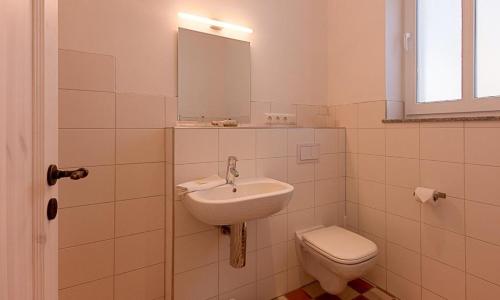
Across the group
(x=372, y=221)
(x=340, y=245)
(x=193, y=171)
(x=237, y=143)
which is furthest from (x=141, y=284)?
(x=372, y=221)

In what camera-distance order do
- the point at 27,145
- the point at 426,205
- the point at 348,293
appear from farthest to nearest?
1. the point at 348,293
2. the point at 426,205
3. the point at 27,145

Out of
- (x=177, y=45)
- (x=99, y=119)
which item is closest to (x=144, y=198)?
(x=99, y=119)

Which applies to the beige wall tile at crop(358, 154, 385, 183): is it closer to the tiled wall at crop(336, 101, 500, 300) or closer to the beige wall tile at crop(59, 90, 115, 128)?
the tiled wall at crop(336, 101, 500, 300)

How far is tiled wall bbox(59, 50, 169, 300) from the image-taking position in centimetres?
121

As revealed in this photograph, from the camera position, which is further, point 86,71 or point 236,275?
point 236,275

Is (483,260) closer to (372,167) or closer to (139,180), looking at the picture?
(372,167)

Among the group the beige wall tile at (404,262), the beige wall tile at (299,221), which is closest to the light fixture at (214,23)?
the beige wall tile at (299,221)

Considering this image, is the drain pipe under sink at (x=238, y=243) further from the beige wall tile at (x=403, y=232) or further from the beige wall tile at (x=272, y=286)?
the beige wall tile at (x=403, y=232)

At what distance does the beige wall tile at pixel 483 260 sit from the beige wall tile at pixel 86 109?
6.30 feet

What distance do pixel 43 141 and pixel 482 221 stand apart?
1824 millimetres

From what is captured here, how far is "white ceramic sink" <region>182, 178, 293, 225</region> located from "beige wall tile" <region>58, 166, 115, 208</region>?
382 mm

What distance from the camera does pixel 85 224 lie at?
124cm

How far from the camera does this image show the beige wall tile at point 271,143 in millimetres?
1600

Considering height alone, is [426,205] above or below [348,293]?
above
